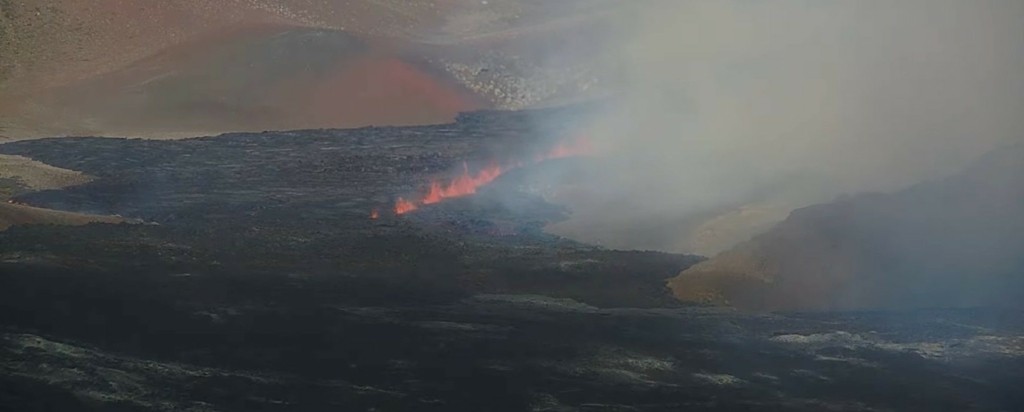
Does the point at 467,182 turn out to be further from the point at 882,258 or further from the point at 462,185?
the point at 882,258

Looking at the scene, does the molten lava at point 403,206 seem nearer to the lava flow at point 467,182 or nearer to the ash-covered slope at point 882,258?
the lava flow at point 467,182

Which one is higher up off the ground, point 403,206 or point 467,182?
point 467,182

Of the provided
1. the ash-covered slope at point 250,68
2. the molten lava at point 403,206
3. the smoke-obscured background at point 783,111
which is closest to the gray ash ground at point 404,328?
the molten lava at point 403,206

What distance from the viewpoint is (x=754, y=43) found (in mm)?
61531

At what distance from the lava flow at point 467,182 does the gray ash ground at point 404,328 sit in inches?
48.1

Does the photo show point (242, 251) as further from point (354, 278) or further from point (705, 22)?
point (705, 22)

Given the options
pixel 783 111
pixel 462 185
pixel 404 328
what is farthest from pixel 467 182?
pixel 404 328

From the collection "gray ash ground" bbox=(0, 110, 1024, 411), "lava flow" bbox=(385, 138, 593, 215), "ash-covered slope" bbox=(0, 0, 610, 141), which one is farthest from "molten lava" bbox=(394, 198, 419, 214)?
"ash-covered slope" bbox=(0, 0, 610, 141)

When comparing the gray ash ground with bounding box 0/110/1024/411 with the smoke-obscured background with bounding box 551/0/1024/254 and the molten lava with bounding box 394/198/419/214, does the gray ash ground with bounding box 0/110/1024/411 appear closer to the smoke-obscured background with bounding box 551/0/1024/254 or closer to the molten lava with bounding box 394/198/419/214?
the molten lava with bounding box 394/198/419/214

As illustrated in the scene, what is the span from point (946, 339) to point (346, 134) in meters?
30.5

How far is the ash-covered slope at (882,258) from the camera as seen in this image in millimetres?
29656

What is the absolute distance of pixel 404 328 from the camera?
83.7 ft

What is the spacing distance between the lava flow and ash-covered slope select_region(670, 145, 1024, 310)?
36.1ft

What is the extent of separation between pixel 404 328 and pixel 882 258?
1388 centimetres
